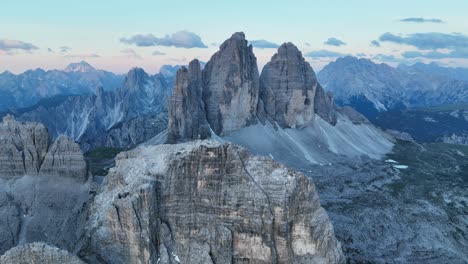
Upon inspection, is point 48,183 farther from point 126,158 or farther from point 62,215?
point 126,158

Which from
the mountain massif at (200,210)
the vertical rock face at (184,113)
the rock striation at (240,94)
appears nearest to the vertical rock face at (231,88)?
the rock striation at (240,94)

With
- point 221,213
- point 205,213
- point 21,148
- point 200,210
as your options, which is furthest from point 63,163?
point 221,213

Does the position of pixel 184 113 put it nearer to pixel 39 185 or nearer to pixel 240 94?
pixel 240 94

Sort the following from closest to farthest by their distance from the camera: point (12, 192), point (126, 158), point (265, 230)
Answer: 1. point (265, 230)
2. point (126, 158)
3. point (12, 192)

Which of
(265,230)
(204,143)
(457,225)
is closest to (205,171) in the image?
(204,143)

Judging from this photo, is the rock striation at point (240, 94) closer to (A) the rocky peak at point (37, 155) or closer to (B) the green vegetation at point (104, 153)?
Result: (B) the green vegetation at point (104, 153)

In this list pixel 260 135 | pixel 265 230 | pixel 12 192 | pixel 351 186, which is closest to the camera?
pixel 265 230

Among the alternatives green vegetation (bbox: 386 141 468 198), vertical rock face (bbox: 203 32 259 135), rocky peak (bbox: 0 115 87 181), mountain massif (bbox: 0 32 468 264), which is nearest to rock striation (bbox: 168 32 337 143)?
vertical rock face (bbox: 203 32 259 135)
